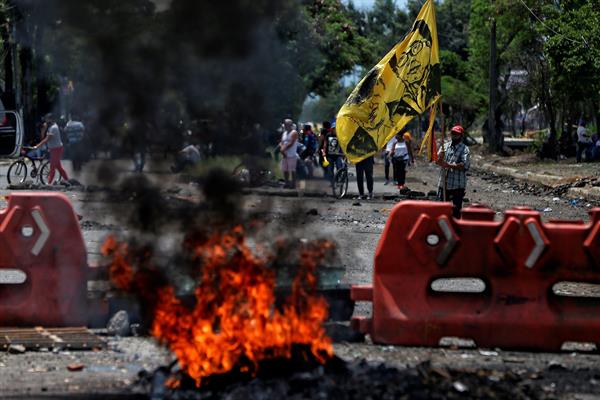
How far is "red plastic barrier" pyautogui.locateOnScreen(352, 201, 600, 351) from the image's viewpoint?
26.4 feet

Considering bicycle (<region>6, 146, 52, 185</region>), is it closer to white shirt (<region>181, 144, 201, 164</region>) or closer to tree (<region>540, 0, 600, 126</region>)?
tree (<region>540, 0, 600, 126</region>)

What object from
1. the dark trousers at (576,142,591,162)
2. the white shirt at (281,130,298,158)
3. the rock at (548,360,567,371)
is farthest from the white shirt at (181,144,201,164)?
the dark trousers at (576,142,591,162)

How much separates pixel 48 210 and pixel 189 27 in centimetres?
211

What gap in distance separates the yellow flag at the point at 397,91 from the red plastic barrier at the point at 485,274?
8.59 m

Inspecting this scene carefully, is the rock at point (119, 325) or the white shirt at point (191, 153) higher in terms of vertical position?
the white shirt at point (191, 153)

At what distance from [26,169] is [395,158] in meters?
8.52

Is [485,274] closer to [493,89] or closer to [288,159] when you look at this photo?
[288,159]

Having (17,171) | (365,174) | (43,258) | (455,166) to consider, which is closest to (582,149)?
(365,174)

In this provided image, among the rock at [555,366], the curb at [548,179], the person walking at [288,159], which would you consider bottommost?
the curb at [548,179]

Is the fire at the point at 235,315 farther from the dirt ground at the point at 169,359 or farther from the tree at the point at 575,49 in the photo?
the tree at the point at 575,49

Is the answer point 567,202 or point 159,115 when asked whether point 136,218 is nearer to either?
point 159,115

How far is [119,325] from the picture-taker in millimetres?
8258

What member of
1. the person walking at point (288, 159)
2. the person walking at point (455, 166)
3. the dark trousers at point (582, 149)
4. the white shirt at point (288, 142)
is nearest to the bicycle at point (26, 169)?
the person walking at point (455, 166)

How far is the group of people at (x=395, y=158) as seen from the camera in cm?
905
